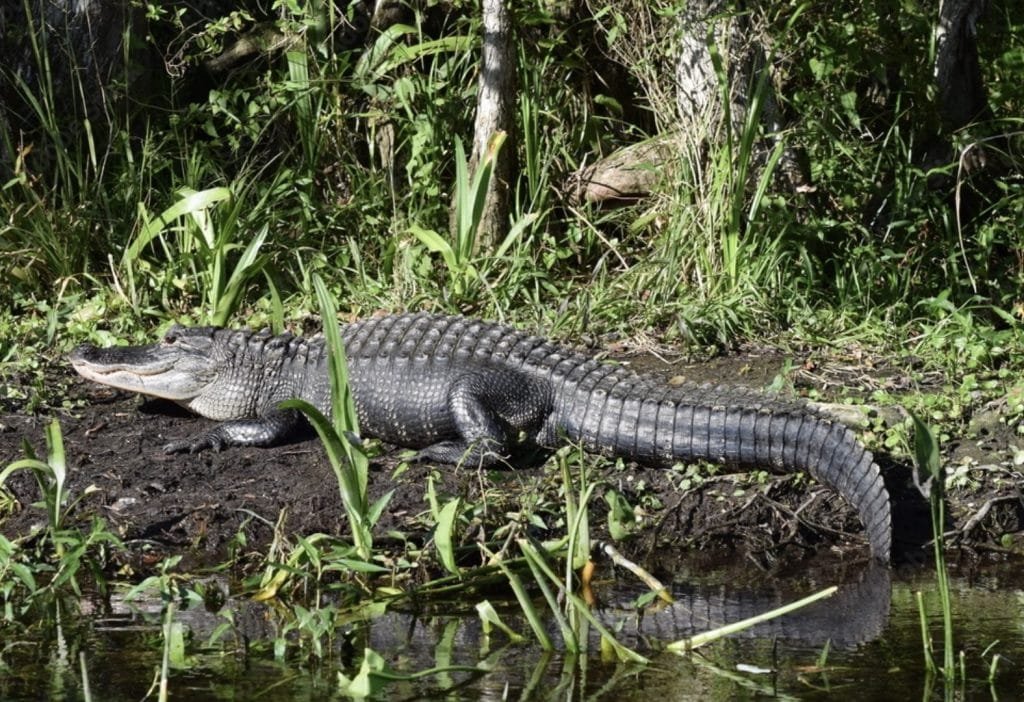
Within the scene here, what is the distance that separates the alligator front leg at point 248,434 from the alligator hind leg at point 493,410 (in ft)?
2.01

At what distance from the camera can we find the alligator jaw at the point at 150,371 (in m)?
6.34

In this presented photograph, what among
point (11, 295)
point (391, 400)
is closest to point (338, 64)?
point (11, 295)

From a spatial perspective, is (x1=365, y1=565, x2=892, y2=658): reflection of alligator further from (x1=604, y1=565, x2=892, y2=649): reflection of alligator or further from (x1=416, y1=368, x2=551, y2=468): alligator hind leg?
(x1=416, y1=368, x2=551, y2=468): alligator hind leg

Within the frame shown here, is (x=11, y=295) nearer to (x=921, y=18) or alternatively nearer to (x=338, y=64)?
(x=338, y=64)

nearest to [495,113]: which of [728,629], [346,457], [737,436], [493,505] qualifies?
[737,436]

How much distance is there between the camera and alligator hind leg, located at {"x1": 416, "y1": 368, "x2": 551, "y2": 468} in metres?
5.71

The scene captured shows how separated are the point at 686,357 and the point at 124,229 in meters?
3.10

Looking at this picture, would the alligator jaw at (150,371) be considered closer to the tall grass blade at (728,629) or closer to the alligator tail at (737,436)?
the alligator tail at (737,436)

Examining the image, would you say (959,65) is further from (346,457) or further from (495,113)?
(346,457)

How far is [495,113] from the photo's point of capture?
757cm

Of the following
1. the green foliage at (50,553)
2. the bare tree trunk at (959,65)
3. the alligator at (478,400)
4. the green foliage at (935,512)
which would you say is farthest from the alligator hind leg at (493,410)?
the bare tree trunk at (959,65)

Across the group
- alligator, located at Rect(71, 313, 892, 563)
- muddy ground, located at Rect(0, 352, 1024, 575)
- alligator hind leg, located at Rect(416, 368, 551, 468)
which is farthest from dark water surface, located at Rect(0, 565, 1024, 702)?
alligator hind leg, located at Rect(416, 368, 551, 468)

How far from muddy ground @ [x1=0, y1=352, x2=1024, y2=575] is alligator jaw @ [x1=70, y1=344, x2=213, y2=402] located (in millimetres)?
582

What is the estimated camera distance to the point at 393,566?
451 cm
